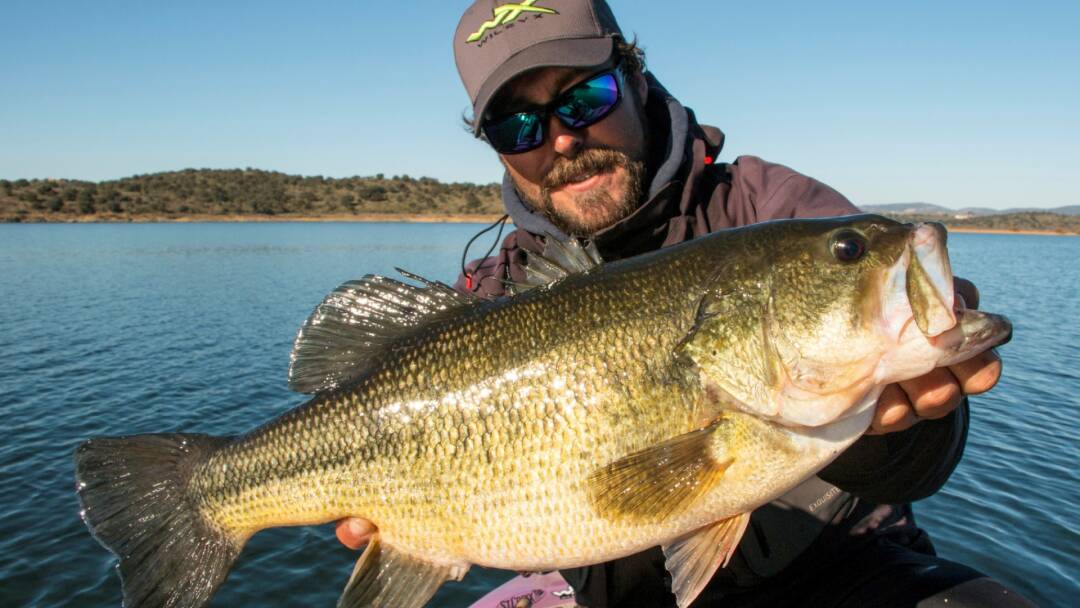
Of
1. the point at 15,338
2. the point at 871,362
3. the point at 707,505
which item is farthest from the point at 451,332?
the point at 15,338

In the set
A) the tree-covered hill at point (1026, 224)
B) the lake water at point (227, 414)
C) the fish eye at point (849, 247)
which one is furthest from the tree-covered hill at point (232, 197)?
the fish eye at point (849, 247)

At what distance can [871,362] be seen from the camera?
2.10 meters

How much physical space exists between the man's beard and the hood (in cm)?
9

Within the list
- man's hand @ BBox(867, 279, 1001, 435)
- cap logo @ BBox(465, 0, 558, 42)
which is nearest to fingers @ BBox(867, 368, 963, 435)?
man's hand @ BBox(867, 279, 1001, 435)

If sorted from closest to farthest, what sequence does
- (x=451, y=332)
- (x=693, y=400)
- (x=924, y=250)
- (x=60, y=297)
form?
(x=924, y=250) → (x=693, y=400) → (x=451, y=332) → (x=60, y=297)

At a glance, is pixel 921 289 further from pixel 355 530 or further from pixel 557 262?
pixel 355 530

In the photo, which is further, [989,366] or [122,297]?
[122,297]

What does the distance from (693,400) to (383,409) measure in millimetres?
1171

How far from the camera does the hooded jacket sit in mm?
3248

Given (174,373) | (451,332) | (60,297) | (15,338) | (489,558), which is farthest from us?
(60,297)

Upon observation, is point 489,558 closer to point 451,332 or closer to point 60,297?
point 451,332

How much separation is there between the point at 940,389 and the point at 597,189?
6.64 ft

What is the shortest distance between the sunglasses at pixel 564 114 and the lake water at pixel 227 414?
5.28m

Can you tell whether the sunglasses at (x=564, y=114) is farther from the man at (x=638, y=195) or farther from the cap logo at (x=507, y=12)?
the cap logo at (x=507, y=12)
